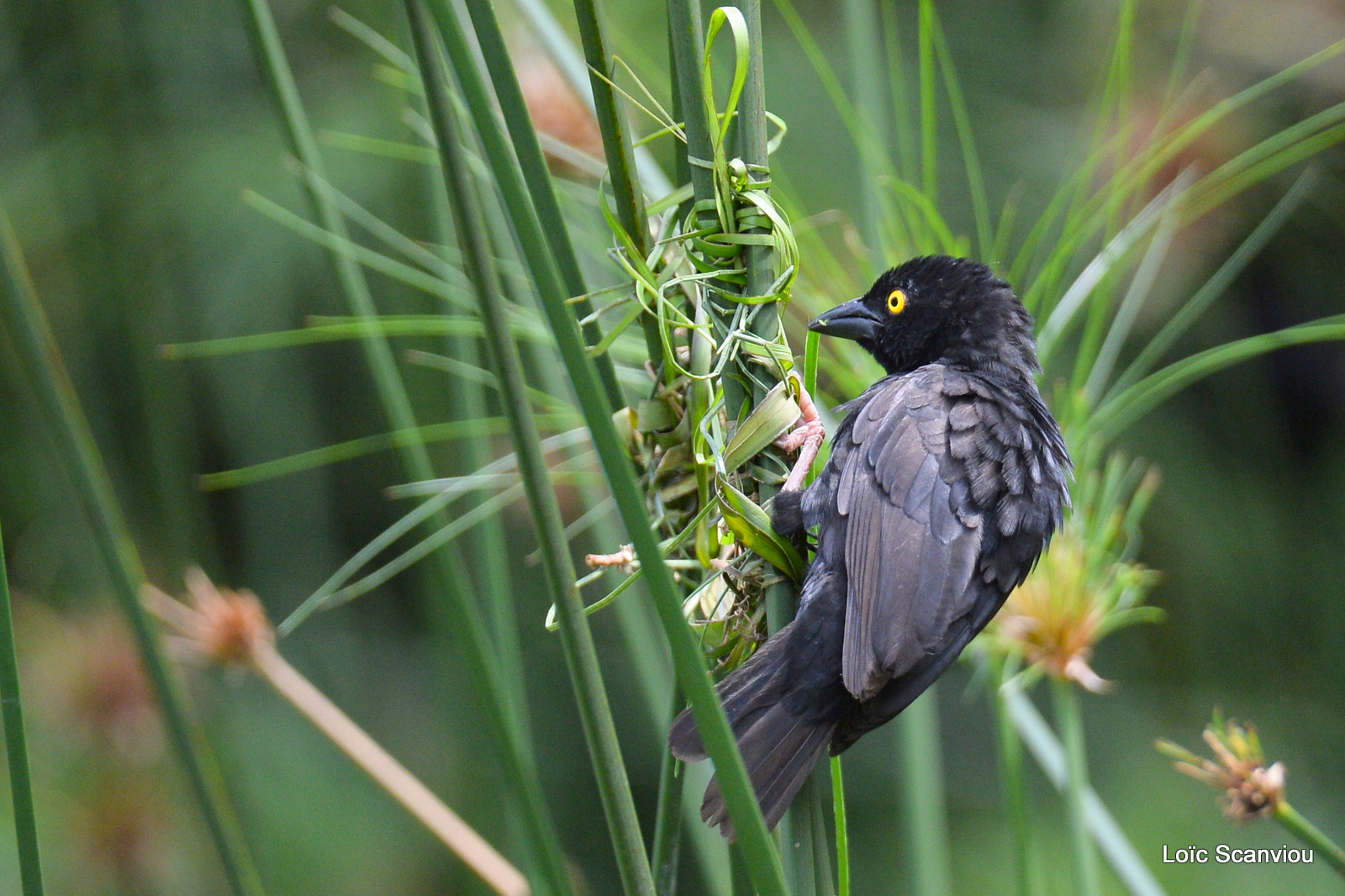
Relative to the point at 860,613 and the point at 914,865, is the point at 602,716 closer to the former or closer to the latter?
the point at 860,613

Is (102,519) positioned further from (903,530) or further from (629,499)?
(903,530)

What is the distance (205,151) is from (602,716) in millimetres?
3108

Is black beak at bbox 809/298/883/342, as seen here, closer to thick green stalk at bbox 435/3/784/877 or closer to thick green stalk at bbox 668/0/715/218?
thick green stalk at bbox 668/0/715/218

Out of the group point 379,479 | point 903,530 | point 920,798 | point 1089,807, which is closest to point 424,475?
point 903,530

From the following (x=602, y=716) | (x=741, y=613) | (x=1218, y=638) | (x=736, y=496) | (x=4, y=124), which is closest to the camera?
(x=602, y=716)

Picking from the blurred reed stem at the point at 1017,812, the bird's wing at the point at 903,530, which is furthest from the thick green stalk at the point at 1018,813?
the bird's wing at the point at 903,530

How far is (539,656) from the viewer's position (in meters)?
3.59

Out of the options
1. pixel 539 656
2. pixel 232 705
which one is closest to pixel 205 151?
pixel 232 705

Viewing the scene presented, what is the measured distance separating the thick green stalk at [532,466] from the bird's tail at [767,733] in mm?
200

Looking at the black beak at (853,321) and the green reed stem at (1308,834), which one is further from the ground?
the black beak at (853,321)

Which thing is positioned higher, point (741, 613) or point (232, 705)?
point (741, 613)

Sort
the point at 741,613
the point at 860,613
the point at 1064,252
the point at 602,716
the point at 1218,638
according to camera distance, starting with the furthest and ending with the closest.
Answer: the point at 1218,638, the point at 1064,252, the point at 860,613, the point at 741,613, the point at 602,716

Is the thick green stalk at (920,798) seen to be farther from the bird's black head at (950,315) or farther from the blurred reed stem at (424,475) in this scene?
the bird's black head at (950,315)

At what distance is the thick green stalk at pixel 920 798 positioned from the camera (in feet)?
4.94
